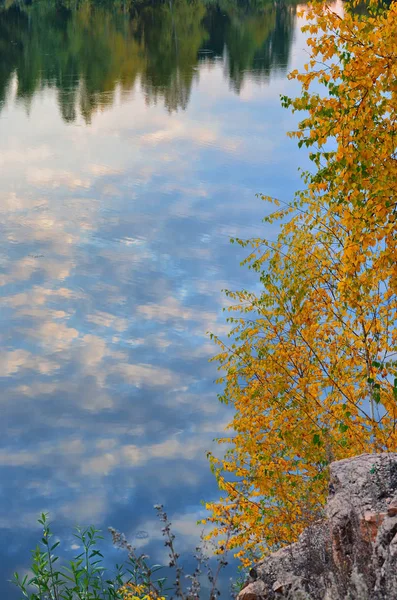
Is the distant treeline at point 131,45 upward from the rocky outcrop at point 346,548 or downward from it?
upward

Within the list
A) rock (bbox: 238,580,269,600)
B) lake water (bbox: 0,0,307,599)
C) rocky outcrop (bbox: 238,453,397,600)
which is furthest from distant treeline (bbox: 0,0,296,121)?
rock (bbox: 238,580,269,600)

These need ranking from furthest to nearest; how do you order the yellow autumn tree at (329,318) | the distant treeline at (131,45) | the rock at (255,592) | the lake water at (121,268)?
the distant treeline at (131,45) < the lake water at (121,268) < the yellow autumn tree at (329,318) < the rock at (255,592)

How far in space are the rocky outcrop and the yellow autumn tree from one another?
2748 millimetres

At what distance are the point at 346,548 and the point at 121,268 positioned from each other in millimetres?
34737

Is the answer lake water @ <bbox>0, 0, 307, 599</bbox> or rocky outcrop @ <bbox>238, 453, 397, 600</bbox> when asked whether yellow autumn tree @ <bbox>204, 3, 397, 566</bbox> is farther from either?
lake water @ <bbox>0, 0, 307, 599</bbox>

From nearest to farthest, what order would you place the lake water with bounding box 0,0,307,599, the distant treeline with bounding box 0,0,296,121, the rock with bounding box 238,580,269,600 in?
the rock with bounding box 238,580,269,600 < the lake water with bounding box 0,0,307,599 < the distant treeline with bounding box 0,0,296,121

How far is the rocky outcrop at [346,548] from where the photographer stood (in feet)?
24.9

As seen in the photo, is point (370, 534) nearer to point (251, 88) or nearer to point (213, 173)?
point (213, 173)

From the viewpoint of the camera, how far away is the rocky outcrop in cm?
760

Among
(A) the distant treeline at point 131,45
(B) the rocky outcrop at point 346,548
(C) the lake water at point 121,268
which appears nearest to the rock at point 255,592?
(B) the rocky outcrop at point 346,548

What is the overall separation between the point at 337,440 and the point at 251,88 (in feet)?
242

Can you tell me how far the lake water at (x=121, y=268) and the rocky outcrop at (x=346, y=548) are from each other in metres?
13.3

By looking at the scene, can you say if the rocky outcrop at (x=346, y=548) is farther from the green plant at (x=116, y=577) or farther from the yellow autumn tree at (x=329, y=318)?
the yellow autumn tree at (x=329, y=318)

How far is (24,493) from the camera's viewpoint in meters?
25.7
